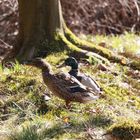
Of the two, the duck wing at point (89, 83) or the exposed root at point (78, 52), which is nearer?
the duck wing at point (89, 83)

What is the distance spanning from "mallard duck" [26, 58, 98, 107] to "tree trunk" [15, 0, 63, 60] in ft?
6.67

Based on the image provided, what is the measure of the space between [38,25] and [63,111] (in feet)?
8.31

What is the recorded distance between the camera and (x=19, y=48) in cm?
931

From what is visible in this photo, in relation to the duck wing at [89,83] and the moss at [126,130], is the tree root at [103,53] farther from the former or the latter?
the moss at [126,130]

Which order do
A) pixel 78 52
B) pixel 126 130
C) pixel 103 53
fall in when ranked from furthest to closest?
pixel 103 53 → pixel 78 52 → pixel 126 130

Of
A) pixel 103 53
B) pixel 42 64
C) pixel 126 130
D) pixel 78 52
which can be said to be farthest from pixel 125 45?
pixel 126 130

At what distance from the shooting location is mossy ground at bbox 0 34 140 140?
6066 millimetres

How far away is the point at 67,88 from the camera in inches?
271

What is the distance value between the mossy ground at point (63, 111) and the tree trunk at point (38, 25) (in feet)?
1.90

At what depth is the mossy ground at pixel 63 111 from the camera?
6.07m

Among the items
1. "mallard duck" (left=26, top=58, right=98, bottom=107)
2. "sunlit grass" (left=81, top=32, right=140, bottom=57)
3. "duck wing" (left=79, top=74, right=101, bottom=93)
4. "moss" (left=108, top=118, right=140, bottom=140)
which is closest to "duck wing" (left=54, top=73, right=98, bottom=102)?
"mallard duck" (left=26, top=58, right=98, bottom=107)

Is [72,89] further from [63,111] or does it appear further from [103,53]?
[103,53]

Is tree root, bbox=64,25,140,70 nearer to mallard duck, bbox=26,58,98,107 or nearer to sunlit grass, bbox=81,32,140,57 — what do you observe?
sunlit grass, bbox=81,32,140,57

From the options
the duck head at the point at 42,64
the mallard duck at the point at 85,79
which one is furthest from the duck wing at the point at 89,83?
the duck head at the point at 42,64
